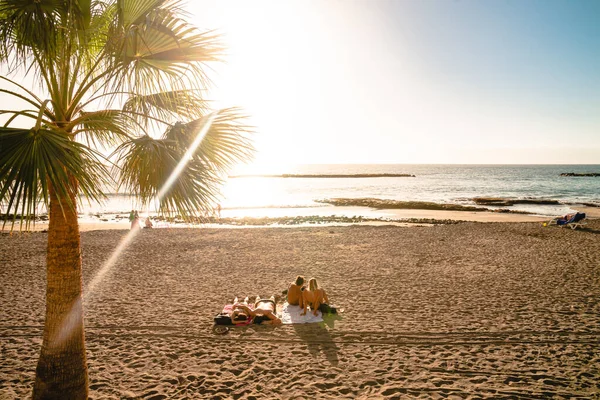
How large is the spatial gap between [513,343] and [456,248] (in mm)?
10380

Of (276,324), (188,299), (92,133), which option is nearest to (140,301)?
(188,299)

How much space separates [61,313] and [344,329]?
5.16 metres

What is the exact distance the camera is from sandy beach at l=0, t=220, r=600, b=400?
5.36 m

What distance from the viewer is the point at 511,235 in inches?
767

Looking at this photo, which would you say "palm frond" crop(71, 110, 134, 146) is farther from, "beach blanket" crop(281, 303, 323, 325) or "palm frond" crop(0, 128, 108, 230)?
"beach blanket" crop(281, 303, 323, 325)

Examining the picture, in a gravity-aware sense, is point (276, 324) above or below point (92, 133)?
below

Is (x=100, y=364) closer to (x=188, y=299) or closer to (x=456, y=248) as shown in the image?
(x=188, y=299)

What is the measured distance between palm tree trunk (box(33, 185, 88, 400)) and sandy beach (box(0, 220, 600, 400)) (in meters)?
1.17

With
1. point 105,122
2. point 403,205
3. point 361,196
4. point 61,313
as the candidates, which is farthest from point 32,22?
point 361,196

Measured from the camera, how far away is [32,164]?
8.92 ft

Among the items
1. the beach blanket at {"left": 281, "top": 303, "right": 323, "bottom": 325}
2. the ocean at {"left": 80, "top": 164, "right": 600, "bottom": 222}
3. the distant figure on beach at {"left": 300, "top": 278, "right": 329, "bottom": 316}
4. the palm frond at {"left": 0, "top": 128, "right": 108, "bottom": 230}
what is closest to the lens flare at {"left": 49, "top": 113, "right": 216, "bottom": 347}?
the ocean at {"left": 80, "top": 164, "right": 600, "bottom": 222}

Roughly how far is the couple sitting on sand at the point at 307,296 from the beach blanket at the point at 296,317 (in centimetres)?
10

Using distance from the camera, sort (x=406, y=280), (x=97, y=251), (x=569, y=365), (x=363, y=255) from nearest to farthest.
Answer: (x=569, y=365) < (x=406, y=280) < (x=363, y=255) < (x=97, y=251)

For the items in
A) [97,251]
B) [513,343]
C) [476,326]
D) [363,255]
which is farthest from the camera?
[97,251]
